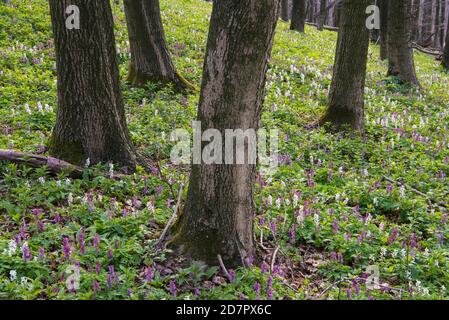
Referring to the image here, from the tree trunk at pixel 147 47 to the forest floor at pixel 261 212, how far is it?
46 centimetres

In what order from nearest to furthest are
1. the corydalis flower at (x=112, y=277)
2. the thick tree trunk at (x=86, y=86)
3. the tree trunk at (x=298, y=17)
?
the corydalis flower at (x=112, y=277) → the thick tree trunk at (x=86, y=86) → the tree trunk at (x=298, y=17)

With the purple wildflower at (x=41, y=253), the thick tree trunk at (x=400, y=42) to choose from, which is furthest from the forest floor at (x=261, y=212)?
the thick tree trunk at (x=400, y=42)

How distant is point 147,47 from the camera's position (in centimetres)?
1055

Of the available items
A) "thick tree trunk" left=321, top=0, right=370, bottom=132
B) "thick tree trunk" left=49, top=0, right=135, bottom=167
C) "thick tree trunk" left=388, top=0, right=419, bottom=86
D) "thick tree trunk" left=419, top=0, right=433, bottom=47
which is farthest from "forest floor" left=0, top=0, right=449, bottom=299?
"thick tree trunk" left=419, top=0, right=433, bottom=47

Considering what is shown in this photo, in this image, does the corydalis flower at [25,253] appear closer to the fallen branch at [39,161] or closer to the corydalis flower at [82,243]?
the corydalis flower at [82,243]

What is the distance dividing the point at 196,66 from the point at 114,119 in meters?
6.49

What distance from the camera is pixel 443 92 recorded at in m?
15.2

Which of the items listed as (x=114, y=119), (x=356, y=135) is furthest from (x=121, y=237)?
Answer: (x=356, y=135)

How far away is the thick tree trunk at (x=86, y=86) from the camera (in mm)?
6355

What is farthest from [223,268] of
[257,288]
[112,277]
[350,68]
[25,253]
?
[350,68]

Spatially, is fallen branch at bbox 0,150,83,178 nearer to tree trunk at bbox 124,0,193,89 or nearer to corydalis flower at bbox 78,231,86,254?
corydalis flower at bbox 78,231,86,254

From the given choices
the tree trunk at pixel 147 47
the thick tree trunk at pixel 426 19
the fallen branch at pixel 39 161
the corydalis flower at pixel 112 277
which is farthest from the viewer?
the thick tree trunk at pixel 426 19

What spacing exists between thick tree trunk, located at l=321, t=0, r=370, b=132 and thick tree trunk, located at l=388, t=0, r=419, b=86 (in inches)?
212

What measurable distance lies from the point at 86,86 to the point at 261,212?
2.97m
